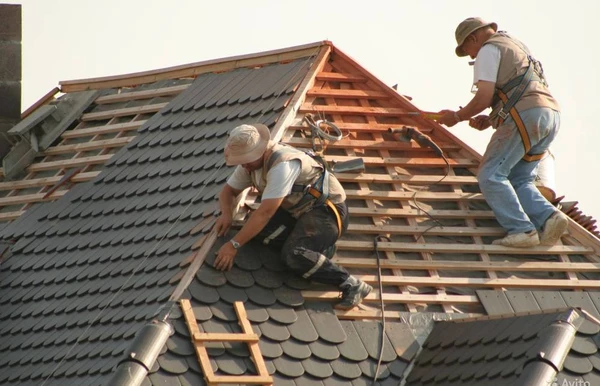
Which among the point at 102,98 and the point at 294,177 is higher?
the point at 294,177

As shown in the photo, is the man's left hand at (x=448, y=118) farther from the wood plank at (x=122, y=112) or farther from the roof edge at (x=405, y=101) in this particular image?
the wood plank at (x=122, y=112)

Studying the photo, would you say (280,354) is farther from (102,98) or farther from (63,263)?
(102,98)

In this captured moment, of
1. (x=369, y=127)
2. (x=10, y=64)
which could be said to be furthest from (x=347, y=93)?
(x=10, y=64)

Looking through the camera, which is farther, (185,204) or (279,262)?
(185,204)

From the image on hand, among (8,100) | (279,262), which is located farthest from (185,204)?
(8,100)

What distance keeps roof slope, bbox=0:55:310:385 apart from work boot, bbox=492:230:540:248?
2.05 m

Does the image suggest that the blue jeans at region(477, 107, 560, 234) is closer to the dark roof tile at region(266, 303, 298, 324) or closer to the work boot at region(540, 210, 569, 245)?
the work boot at region(540, 210, 569, 245)

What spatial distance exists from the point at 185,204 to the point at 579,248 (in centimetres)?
305

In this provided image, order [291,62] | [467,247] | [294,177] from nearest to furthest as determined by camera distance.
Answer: [294,177], [467,247], [291,62]

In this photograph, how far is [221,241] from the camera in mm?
10344

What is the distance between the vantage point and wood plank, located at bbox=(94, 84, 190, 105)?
1295 cm

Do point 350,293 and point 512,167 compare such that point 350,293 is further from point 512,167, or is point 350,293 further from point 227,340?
point 512,167

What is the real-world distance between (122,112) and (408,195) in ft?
10.3

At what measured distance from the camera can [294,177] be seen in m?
10.2
